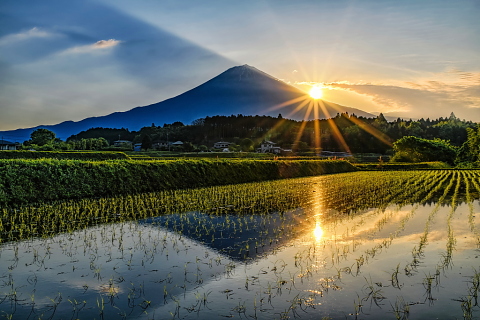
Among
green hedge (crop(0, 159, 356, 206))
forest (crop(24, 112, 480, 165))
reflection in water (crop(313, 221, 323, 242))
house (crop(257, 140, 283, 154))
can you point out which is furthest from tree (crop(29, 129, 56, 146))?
reflection in water (crop(313, 221, 323, 242))

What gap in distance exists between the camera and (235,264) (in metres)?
6.58

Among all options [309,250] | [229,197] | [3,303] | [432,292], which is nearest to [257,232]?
[309,250]

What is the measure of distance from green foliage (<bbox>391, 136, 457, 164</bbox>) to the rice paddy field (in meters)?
59.6

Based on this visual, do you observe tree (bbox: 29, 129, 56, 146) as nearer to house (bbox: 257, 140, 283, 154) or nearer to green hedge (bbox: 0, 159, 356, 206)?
house (bbox: 257, 140, 283, 154)

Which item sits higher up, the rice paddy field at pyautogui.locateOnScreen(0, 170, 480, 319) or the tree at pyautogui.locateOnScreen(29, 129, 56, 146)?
the tree at pyautogui.locateOnScreen(29, 129, 56, 146)

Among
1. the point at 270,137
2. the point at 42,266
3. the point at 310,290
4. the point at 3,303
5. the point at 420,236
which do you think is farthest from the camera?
the point at 270,137

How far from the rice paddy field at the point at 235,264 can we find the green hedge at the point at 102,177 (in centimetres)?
178

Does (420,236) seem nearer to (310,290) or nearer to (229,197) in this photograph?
(310,290)

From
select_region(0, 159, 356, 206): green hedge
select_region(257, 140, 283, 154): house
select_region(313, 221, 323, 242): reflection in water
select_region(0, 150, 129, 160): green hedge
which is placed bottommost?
select_region(313, 221, 323, 242): reflection in water

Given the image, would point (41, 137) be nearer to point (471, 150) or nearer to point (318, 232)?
point (318, 232)

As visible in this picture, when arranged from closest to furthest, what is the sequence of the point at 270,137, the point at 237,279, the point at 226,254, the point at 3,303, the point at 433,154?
the point at 3,303, the point at 237,279, the point at 226,254, the point at 433,154, the point at 270,137

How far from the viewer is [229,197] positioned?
53.7 feet

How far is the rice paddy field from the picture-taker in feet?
16.1

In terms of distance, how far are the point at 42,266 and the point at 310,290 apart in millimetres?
4544
